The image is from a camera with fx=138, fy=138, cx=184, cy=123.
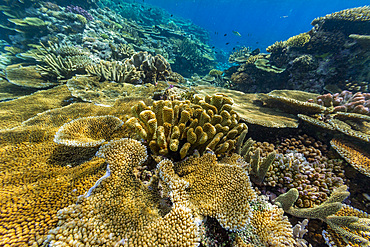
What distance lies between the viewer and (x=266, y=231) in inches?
66.2

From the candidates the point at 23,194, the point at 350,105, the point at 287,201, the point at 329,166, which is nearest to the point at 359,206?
the point at 329,166

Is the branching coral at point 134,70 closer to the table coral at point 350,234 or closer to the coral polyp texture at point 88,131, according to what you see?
the coral polyp texture at point 88,131

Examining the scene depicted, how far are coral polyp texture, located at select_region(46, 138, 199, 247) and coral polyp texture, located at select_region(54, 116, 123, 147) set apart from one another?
45 centimetres

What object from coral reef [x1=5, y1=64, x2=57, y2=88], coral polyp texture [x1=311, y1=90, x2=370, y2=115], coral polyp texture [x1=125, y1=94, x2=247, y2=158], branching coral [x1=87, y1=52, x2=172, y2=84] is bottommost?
coral reef [x1=5, y1=64, x2=57, y2=88]

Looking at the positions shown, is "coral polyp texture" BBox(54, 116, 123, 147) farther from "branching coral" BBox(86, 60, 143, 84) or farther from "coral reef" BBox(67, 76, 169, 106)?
"branching coral" BBox(86, 60, 143, 84)

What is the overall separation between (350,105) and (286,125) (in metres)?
2.17

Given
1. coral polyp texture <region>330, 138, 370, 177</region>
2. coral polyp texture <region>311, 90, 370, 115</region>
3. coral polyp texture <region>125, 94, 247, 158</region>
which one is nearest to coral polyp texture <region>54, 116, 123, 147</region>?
coral polyp texture <region>125, 94, 247, 158</region>

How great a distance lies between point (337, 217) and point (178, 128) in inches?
95.7

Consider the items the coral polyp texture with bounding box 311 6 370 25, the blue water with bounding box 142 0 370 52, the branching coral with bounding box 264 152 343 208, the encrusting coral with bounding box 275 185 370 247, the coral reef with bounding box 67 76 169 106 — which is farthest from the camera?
→ the blue water with bounding box 142 0 370 52

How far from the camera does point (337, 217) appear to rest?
184 cm

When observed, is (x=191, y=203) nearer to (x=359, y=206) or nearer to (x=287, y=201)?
(x=287, y=201)

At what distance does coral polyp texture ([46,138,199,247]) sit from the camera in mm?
1246

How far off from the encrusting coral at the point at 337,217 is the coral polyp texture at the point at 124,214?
1.40 meters

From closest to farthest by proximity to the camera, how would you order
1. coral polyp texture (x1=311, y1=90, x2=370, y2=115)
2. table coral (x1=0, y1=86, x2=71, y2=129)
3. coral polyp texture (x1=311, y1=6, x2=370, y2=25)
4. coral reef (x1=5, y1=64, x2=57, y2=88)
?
table coral (x1=0, y1=86, x2=71, y2=129), coral polyp texture (x1=311, y1=90, x2=370, y2=115), coral reef (x1=5, y1=64, x2=57, y2=88), coral polyp texture (x1=311, y1=6, x2=370, y2=25)
